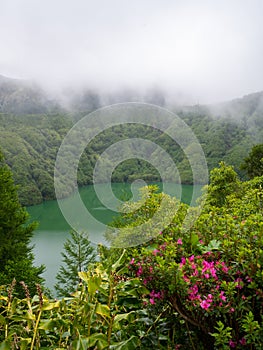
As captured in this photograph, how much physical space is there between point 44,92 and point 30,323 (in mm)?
160318

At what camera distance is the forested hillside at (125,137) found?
5225 centimetres

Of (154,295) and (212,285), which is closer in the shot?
(212,285)

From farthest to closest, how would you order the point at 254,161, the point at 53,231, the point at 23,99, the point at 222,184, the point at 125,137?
the point at 23,99, the point at 125,137, the point at 53,231, the point at 254,161, the point at 222,184

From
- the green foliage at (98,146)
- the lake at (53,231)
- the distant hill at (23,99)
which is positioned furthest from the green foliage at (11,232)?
the distant hill at (23,99)

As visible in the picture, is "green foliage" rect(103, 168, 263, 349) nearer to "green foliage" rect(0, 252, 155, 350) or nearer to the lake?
"green foliage" rect(0, 252, 155, 350)

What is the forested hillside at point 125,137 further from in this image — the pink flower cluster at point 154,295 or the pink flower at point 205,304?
the pink flower at point 205,304

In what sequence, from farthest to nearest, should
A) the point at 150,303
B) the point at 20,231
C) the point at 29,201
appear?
the point at 29,201 → the point at 20,231 → the point at 150,303

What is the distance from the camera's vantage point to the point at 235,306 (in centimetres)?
136

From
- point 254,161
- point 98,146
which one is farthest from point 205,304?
point 98,146

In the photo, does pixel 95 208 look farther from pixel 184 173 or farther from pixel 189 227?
pixel 189 227

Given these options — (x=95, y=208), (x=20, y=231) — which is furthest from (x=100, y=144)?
(x=20, y=231)

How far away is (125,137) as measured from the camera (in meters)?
43.8

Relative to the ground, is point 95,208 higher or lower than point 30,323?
higher

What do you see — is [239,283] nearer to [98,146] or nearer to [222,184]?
[222,184]
